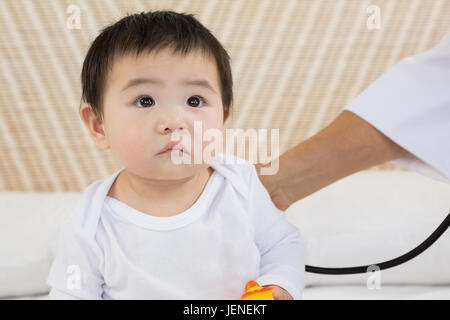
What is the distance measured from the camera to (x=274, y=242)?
23.9 inches

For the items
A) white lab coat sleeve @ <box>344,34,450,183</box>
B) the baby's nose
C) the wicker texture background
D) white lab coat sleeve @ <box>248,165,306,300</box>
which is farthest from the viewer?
the wicker texture background

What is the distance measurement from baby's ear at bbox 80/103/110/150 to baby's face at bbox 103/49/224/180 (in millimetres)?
40

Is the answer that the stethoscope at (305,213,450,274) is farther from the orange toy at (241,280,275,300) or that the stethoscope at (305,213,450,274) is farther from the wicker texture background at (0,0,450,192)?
the wicker texture background at (0,0,450,192)

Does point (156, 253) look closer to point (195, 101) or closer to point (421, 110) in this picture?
point (195, 101)

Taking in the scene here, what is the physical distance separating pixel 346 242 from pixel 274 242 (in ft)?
0.95

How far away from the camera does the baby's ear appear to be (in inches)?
22.0

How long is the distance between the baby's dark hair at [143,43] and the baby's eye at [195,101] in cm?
4

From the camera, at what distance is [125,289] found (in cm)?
55

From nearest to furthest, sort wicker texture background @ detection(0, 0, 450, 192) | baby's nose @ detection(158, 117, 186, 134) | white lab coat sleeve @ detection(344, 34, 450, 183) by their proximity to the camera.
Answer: baby's nose @ detection(158, 117, 186, 134)
white lab coat sleeve @ detection(344, 34, 450, 183)
wicker texture background @ detection(0, 0, 450, 192)

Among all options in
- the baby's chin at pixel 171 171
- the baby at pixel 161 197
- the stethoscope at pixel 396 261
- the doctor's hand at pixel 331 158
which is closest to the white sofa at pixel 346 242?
the stethoscope at pixel 396 261

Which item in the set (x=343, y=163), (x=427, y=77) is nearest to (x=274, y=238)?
(x=343, y=163)

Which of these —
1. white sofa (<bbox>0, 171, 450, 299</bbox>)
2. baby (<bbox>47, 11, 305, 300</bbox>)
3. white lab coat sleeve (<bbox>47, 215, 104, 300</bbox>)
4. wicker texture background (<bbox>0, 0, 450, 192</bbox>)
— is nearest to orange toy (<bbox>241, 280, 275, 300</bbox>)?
baby (<bbox>47, 11, 305, 300</bbox>)

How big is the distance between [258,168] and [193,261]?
0.84 ft
